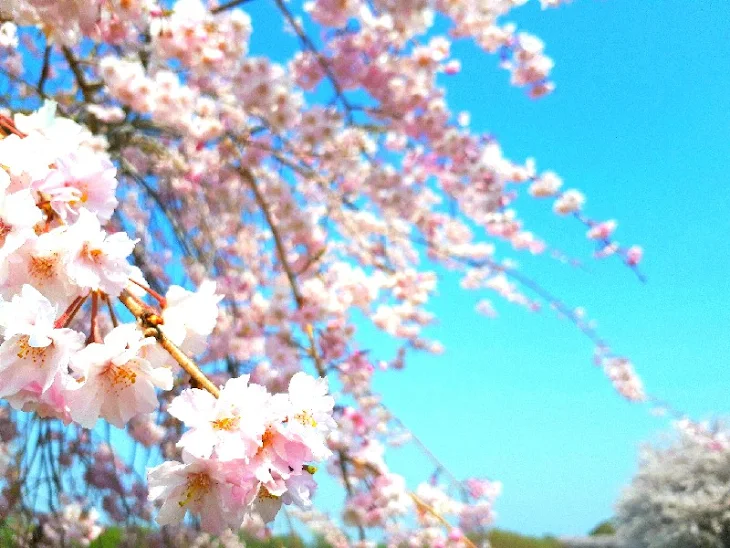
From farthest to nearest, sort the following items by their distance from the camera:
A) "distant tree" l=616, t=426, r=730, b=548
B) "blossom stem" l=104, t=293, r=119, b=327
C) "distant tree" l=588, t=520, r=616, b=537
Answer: "distant tree" l=588, t=520, r=616, b=537, "distant tree" l=616, t=426, r=730, b=548, "blossom stem" l=104, t=293, r=119, b=327

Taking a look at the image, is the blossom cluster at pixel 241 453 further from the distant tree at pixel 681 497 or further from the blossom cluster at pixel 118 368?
the distant tree at pixel 681 497

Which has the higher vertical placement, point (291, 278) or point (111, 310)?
point (291, 278)

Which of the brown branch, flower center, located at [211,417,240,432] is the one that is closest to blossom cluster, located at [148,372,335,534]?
flower center, located at [211,417,240,432]

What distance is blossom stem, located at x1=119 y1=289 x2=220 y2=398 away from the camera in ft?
2.49

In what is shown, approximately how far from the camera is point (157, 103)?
8.38 feet

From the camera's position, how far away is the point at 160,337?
79 centimetres

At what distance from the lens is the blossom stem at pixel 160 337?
2.49ft

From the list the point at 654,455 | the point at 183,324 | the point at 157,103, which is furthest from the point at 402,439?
the point at 183,324

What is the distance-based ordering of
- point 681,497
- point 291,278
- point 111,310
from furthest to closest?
point 681,497 → point 291,278 → point 111,310

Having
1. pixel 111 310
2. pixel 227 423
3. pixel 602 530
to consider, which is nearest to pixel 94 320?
pixel 111 310

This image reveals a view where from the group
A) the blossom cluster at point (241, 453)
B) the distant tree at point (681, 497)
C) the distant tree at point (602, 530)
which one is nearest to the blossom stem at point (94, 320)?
the blossom cluster at point (241, 453)

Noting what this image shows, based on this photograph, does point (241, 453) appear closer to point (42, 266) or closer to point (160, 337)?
point (160, 337)

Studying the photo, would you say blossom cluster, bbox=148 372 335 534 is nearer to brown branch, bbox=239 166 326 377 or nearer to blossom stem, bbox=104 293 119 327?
blossom stem, bbox=104 293 119 327

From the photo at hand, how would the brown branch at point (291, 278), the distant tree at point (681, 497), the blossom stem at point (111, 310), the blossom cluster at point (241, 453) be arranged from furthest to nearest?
the distant tree at point (681, 497)
the brown branch at point (291, 278)
the blossom stem at point (111, 310)
the blossom cluster at point (241, 453)
